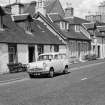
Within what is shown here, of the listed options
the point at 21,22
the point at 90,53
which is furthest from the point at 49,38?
the point at 90,53

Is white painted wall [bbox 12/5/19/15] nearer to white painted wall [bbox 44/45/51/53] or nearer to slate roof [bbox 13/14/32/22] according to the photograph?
slate roof [bbox 13/14/32/22]

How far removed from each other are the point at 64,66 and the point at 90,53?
27137 mm

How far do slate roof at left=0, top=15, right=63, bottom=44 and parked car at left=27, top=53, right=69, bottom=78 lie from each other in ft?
17.0

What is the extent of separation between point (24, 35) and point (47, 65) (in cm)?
997

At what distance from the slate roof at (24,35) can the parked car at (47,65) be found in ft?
17.0

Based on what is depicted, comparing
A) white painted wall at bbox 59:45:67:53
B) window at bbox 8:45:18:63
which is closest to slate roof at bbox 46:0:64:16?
white painted wall at bbox 59:45:67:53

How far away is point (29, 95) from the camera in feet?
39.2

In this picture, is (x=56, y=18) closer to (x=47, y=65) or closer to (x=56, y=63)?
(x=56, y=63)

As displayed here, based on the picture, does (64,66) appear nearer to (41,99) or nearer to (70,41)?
(41,99)

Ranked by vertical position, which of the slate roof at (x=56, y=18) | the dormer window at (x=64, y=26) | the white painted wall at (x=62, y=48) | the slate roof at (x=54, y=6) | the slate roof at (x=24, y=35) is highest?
the slate roof at (x=54, y=6)

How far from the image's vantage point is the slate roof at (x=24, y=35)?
2588 cm

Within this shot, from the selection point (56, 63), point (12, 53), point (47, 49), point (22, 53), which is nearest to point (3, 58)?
point (12, 53)

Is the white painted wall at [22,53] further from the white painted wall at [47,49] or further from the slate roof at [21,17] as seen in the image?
the slate roof at [21,17]

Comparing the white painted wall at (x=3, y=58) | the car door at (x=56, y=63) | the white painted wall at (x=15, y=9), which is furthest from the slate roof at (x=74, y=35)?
the car door at (x=56, y=63)
